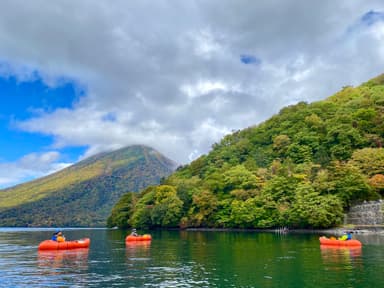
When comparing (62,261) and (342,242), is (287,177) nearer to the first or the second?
(342,242)

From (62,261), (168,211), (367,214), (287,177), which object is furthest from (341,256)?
(168,211)

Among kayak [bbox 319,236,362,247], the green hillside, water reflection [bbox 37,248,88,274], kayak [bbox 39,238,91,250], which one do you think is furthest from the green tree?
kayak [bbox 319,236,362,247]

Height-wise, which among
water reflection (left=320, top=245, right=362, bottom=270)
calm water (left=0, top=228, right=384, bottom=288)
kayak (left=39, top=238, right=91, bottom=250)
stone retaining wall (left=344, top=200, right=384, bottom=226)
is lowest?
calm water (left=0, top=228, right=384, bottom=288)

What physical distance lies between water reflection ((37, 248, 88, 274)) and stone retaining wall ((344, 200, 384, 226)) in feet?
157

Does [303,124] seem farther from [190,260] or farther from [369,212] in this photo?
[190,260]

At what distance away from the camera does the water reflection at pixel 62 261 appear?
2786 centimetres

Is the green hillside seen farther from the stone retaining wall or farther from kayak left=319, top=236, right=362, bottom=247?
kayak left=319, top=236, right=362, bottom=247

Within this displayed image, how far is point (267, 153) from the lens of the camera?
111 m

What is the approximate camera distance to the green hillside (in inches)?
2704

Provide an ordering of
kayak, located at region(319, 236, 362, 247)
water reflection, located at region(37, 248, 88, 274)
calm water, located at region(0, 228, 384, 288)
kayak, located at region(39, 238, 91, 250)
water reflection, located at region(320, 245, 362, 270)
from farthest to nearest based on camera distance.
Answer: kayak, located at region(39, 238, 91, 250), kayak, located at region(319, 236, 362, 247), water reflection, located at region(37, 248, 88, 274), water reflection, located at region(320, 245, 362, 270), calm water, located at region(0, 228, 384, 288)

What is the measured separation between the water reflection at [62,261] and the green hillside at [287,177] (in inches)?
1778

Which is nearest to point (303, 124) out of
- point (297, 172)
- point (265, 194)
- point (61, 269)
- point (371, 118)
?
point (371, 118)

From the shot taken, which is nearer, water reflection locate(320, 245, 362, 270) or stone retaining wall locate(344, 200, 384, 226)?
water reflection locate(320, 245, 362, 270)

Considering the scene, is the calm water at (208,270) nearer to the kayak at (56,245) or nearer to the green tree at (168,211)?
the kayak at (56,245)
